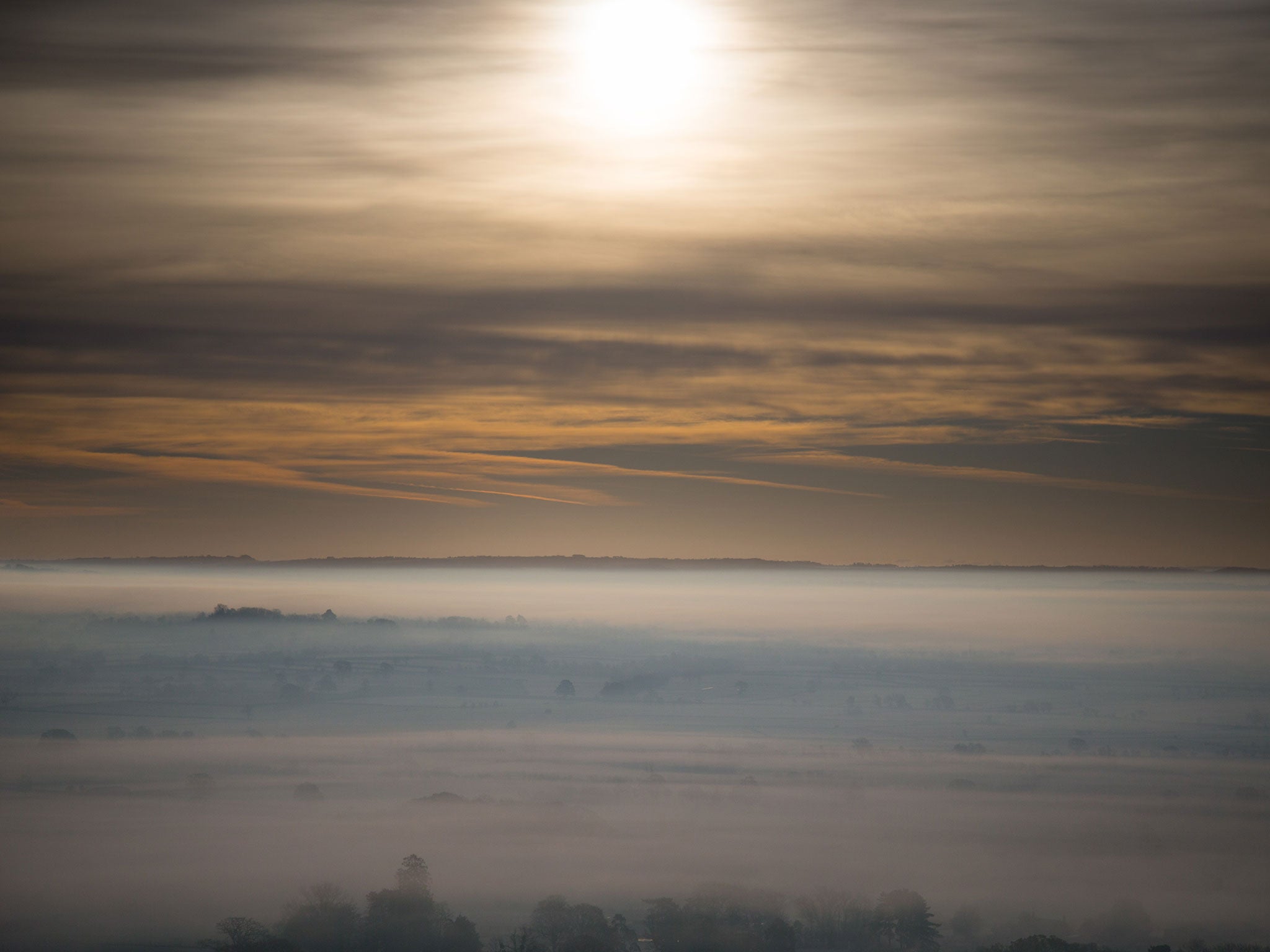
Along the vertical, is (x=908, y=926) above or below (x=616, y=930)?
below

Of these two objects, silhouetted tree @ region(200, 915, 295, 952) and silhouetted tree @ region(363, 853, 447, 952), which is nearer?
silhouetted tree @ region(200, 915, 295, 952)

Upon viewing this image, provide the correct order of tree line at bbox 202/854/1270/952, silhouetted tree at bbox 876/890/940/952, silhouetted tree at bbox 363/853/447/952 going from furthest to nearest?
silhouetted tree at bbox 876/890/940/952, silhouetted tree at bbox 363/853/447/952, tree line at bbox 202/854/1270/952

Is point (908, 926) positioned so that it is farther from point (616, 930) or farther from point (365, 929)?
point (365, 929)

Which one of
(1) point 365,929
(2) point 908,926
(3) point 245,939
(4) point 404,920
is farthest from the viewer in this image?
(2) point 908,926

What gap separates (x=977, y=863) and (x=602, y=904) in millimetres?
79729

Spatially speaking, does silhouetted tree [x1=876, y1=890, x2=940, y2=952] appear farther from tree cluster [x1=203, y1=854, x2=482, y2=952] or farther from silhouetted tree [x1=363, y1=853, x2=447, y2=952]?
silhouetted tree [x1=363, y1=853, x2=447, y2=952]

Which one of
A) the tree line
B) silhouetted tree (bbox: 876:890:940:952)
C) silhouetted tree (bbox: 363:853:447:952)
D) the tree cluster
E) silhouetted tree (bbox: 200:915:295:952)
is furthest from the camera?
silhouetted tree (bbox: 876:890:940:952)

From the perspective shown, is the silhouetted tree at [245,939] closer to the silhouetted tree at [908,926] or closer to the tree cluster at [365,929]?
the tree cluster at [365,929]

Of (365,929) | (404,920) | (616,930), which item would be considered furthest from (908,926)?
(365,929)

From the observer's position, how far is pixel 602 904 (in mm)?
147250

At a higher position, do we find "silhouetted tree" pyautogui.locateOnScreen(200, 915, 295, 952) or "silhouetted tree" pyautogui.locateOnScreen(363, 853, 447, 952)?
"silhouetted tree" pyautogui.locateOnScreen(363, 853, 447, 952)

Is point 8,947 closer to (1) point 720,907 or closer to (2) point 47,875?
(2) point 47,875

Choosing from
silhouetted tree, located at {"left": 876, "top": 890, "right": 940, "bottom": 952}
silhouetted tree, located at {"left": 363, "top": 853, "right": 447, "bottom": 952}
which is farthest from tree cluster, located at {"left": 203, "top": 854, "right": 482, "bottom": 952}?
silhouetted tree, located at {"left": 876, "top": 890, "right": 940, "bottom": 952}

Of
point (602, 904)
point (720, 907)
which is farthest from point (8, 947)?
point (720, 907)
